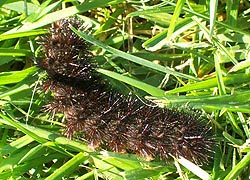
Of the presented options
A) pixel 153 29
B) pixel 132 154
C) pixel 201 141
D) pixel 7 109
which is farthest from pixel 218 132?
pixel 7 109

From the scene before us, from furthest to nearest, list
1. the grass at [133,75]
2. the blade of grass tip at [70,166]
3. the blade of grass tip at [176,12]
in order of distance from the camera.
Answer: the blade of grass tip at [70,166], the grass at [133,75], the blade of grass tip at [176,12]

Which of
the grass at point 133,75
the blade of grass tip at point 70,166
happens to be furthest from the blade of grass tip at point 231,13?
the blade of grass tip at point 70,166

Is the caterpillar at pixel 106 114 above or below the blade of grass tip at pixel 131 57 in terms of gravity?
below

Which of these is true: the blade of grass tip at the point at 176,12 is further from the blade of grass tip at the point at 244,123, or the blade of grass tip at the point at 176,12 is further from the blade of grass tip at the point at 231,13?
the blade of grass tip at the point at 244,123

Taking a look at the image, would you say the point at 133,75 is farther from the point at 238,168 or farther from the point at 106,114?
the point at 238,168

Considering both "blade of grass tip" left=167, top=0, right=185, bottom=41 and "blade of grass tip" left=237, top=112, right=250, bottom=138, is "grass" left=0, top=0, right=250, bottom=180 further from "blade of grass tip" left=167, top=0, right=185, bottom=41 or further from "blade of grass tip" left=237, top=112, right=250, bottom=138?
"blade of grass tip" left=167, top=0, right=185, bottom=41

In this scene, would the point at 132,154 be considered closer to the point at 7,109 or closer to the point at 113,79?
the point at 113,79

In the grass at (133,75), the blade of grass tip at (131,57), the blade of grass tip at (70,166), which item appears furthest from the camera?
the blade of grass tip at (70,166)
